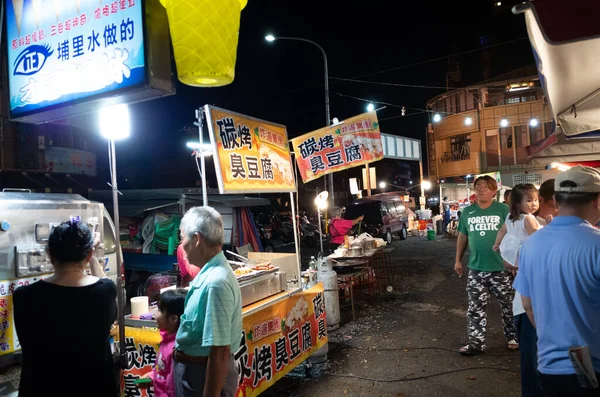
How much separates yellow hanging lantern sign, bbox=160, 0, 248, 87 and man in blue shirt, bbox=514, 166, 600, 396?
1996 mm

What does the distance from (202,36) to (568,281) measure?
90.0 inches

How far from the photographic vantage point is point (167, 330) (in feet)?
8.86

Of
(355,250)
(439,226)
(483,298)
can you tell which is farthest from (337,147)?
(439,226)

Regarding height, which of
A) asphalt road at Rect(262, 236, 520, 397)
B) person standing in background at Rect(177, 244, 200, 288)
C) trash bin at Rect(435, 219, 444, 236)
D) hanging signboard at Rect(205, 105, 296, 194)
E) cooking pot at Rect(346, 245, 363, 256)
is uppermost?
hanging signboard at Rect(205, 105, 296, 194)

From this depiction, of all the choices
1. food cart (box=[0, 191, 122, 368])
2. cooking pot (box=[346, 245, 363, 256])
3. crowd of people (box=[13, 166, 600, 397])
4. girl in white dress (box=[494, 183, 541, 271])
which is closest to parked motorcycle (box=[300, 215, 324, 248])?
cooking pot (box=[346, 245, 363, 256])

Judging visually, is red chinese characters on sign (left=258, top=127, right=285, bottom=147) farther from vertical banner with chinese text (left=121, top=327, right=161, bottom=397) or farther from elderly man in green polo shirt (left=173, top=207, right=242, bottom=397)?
elderly man in green polo shirt (left=173, top=207, right=242, bottom=397)

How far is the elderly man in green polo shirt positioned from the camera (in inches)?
84.7

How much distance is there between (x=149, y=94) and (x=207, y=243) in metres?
1.01

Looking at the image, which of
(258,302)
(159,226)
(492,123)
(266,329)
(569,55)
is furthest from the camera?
(492,123)

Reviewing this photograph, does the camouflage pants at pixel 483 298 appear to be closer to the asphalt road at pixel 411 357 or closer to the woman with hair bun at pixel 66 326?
the asphalt road at pixel 411 357

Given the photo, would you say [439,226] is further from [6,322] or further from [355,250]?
[6,322]

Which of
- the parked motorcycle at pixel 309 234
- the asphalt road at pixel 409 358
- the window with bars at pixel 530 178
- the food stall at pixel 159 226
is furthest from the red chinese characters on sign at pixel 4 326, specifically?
the window with bars at pixel 530 178

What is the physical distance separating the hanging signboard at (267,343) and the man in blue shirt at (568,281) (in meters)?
2.14

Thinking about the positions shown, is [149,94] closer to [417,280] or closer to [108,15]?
[108,15]
